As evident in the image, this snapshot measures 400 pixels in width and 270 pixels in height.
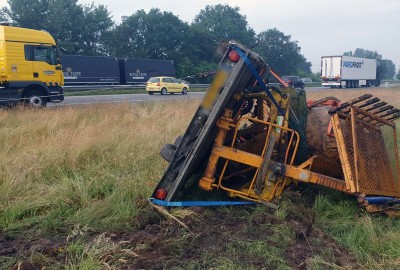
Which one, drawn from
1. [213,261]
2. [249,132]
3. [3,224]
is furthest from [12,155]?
[213,261]

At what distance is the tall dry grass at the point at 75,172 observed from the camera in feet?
15.2

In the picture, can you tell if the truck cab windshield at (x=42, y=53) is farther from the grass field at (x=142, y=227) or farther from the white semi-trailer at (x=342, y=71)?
the white semi-trailer at (x=342, y=71)

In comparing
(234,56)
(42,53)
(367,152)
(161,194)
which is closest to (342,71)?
(42,53)

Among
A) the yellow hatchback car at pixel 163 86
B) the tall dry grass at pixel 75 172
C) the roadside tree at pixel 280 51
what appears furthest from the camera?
the roadside tree at pixel 280 51

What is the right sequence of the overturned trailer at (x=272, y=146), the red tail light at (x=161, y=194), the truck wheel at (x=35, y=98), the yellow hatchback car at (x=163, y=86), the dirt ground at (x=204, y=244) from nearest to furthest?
1. the dirt ground at (x=204, y=244)
2. the overturned trailer at (x=272, y=146)
3. the red tail light at (x=161, y=194)
4. the truck wheel at (x=35, y=98)
5. the yellow hatchback car at (x=163, y=86)

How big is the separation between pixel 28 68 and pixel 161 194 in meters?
13.6

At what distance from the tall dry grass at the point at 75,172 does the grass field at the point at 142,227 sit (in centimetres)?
1

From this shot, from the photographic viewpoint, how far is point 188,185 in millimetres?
5406

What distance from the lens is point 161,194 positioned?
4879 mm

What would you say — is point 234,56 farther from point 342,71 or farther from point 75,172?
point 342,71

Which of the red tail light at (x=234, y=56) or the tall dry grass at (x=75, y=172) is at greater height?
the red tail light at (x=234, y=56)

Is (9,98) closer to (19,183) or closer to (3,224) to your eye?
(19,183)

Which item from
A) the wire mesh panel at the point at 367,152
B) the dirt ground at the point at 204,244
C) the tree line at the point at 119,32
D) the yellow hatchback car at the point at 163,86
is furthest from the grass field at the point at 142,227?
the tree line at the point at 119,32

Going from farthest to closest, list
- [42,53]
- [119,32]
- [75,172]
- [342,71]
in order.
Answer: [119,32] < [342,71] < [42,53] < [75,172]
